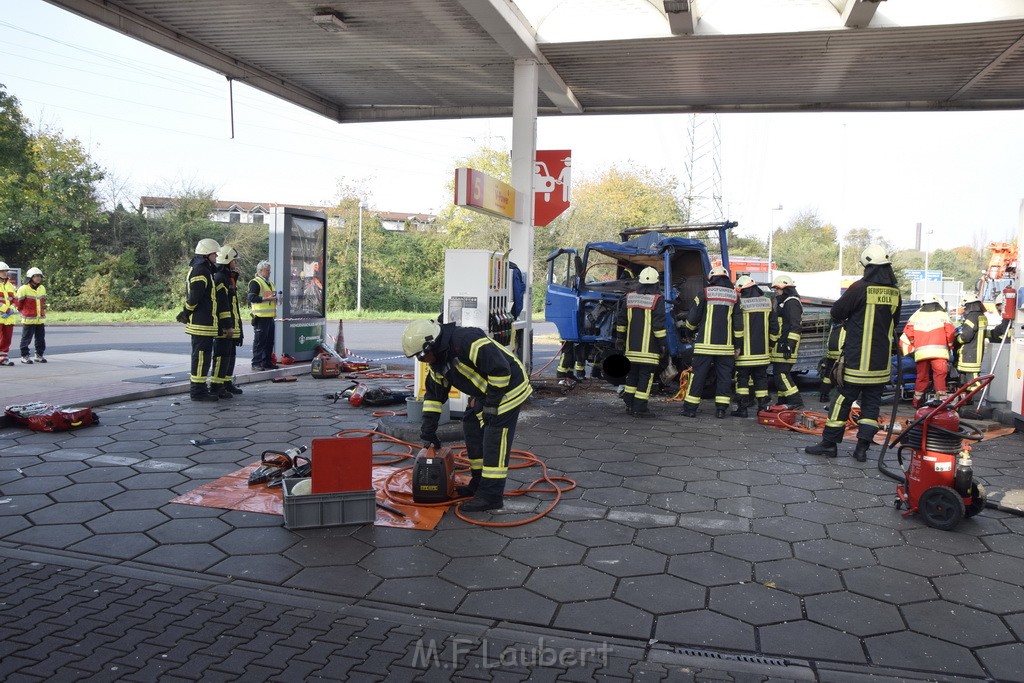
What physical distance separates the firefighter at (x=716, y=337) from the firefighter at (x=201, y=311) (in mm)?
Result: 6262

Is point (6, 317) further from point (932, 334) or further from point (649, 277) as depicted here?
point (932, 334)

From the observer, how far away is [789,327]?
32.8 ft

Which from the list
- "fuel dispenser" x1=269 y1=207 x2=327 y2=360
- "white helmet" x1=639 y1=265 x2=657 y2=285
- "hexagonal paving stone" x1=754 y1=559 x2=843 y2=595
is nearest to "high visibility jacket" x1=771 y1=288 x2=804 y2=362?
"white helmet" x1=639 y1=265 x2=657 y2=285

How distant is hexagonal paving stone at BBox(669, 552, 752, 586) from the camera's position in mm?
4223

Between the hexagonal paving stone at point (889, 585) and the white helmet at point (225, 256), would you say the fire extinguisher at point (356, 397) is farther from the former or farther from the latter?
the hexagonal paving stone at point (889, 585)

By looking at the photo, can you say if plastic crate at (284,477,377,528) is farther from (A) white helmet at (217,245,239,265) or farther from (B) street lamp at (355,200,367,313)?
(B) street lamp at (355,200,367,313)

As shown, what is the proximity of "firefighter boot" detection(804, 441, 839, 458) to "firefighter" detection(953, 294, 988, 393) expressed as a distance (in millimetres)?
4440

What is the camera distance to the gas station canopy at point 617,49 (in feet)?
33.7

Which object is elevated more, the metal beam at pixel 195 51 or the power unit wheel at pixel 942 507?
the metal beam at pixel 195 51

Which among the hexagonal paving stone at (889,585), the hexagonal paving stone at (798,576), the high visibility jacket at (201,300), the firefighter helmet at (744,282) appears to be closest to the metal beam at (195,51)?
the high visibility jacket at (201,300)

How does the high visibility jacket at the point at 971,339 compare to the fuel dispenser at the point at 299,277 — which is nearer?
the high visibility jacket at the point at 971,339

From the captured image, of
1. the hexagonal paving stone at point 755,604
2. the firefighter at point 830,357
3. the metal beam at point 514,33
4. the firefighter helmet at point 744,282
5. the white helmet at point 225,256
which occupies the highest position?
the metal beam at point 514,33

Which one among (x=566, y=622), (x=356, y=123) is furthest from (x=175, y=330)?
(x=566, y=622)

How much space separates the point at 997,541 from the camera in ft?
16.2
